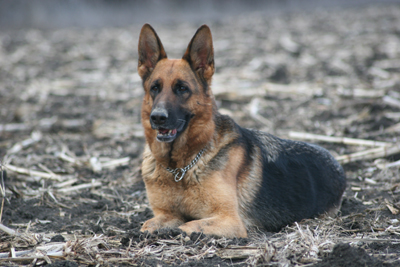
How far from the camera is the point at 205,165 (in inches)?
171

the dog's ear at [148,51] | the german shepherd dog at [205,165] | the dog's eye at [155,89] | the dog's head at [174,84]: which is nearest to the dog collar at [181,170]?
the german shepherd dog at [205,165]

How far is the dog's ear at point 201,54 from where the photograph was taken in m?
4.43

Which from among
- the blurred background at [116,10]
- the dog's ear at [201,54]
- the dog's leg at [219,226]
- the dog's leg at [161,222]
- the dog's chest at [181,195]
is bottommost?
the dog's leg at [161,222]

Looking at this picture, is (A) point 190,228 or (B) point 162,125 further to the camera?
(B) point 162,125

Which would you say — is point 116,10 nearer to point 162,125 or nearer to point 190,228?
point 162,125

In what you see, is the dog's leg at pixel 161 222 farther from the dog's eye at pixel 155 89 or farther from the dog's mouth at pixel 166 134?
the dog's eye at pixel 155 89

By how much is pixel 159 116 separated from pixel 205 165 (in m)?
0.77

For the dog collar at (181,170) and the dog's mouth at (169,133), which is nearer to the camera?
the dog's mouth at (169,133)

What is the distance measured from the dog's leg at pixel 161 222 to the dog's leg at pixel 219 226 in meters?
0.36

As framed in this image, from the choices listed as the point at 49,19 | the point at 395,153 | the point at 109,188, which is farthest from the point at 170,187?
the point at 49,19

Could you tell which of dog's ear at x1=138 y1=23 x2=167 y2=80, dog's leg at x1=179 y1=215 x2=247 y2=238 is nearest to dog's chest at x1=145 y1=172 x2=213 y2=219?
dog's leg at x1=179 y1=215 x2=247 y2=238

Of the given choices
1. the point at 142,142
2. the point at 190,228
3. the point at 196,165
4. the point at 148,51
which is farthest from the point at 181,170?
the point at 142,142

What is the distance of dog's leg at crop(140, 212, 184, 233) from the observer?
416cm

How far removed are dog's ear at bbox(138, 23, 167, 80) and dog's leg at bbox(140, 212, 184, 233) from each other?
64.5 inches
